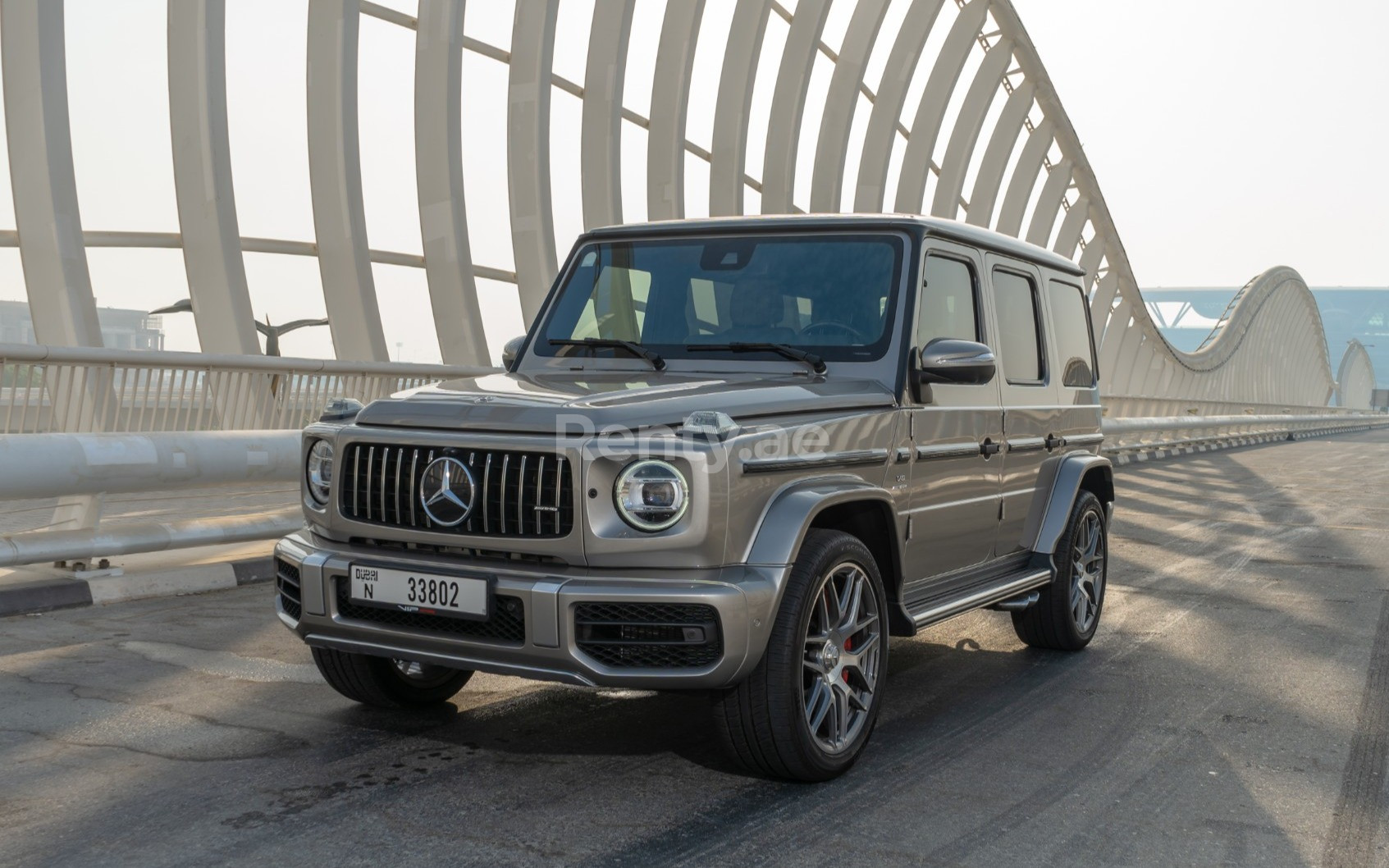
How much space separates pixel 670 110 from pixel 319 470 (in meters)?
13.5

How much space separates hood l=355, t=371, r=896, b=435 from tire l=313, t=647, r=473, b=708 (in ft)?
3.25

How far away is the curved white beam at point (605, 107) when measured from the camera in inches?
629

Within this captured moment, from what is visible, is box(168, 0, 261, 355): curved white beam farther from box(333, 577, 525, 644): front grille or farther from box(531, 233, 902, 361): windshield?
box(333, 577, 525, 644): front grille

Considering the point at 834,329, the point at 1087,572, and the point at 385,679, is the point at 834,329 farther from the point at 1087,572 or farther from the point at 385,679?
the point at 1087,572

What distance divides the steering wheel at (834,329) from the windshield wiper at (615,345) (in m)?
0.59

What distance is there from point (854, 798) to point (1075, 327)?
3.91m

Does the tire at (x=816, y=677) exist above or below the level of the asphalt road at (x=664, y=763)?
above

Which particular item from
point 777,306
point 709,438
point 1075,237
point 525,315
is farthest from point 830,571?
point 1075,237

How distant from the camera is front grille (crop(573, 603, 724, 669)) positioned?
393cm

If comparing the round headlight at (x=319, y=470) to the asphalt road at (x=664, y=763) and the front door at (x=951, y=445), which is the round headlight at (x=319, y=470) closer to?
the asphalt road at (x=664, y=763)

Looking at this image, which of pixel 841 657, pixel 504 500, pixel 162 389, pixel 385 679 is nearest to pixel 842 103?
pixel 162 389

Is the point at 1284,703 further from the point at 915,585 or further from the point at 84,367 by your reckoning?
the point at 84,367

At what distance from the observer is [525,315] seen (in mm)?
15352

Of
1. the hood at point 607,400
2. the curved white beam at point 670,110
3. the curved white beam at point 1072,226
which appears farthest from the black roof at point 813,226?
the curved white beam at point 1072,226
